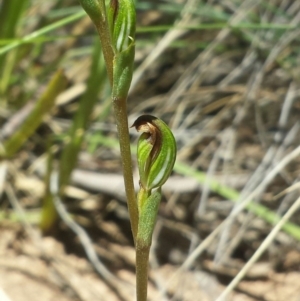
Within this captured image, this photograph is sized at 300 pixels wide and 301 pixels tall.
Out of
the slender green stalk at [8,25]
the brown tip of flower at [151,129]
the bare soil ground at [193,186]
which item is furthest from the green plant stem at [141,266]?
the slender green stalk at [8,25]

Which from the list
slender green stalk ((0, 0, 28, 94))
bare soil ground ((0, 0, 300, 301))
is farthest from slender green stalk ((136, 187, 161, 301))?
slender green stalk ((0, 0, 28, 94))

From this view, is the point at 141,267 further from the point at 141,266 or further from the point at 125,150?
the point at 125,150

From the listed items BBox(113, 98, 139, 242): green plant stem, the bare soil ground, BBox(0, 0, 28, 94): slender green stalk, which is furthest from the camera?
BBox(0, 0, 28, 94): slender green stalk

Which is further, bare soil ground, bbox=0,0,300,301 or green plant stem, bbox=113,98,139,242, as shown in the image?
bare soil ground, bbox=0,0,300,301

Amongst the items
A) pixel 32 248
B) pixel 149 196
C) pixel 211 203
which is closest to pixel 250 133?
pixel 211 203

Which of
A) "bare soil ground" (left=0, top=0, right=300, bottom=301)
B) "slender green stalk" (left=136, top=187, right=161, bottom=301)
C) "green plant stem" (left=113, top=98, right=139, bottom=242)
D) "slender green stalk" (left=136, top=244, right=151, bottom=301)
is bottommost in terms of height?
"slender green stalk" (left=136, top=244, right=151, bottom=301)

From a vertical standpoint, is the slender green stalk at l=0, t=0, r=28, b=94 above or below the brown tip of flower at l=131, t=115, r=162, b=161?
above

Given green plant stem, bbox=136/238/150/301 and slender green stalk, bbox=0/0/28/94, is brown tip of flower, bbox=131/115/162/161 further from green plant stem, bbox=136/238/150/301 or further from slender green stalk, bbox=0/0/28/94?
slender green stalk, bbox=0/0/28/94

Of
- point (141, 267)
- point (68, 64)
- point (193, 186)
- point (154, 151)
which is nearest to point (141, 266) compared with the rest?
point (141, 267)
